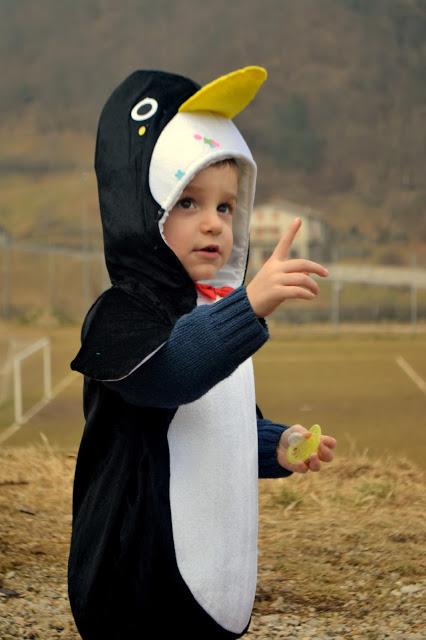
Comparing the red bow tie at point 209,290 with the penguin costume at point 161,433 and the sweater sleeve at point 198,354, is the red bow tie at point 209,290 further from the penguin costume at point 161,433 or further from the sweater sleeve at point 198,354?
the sweater sleeve at point 198,354

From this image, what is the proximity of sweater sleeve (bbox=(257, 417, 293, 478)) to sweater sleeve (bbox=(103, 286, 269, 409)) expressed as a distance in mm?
329

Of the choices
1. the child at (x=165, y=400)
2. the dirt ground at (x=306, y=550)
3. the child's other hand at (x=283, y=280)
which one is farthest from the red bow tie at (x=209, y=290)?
the dirt ground at (x=306, y=550)

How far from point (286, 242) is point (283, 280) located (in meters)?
Result: 0.06

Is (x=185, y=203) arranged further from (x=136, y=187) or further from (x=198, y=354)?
(x=198, y=354)

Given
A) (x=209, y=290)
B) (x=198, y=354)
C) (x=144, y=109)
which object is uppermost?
(x=144, y=109)

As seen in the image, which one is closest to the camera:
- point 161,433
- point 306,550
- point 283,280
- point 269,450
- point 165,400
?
point 283,280

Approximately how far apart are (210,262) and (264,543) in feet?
Result: 7.44

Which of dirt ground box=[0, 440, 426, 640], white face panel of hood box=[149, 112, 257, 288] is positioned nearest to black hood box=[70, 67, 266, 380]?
white face panel of hood box=[149, 112, 257, 288]

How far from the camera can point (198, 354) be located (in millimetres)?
2115

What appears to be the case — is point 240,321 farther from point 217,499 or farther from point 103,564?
point 103,564

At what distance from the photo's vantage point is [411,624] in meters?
Result: 3.63

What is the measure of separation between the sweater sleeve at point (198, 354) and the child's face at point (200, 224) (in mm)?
136

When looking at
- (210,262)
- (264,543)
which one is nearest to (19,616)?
(264,543)

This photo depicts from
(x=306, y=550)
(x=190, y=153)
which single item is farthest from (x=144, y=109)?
(x=306, y=550)
